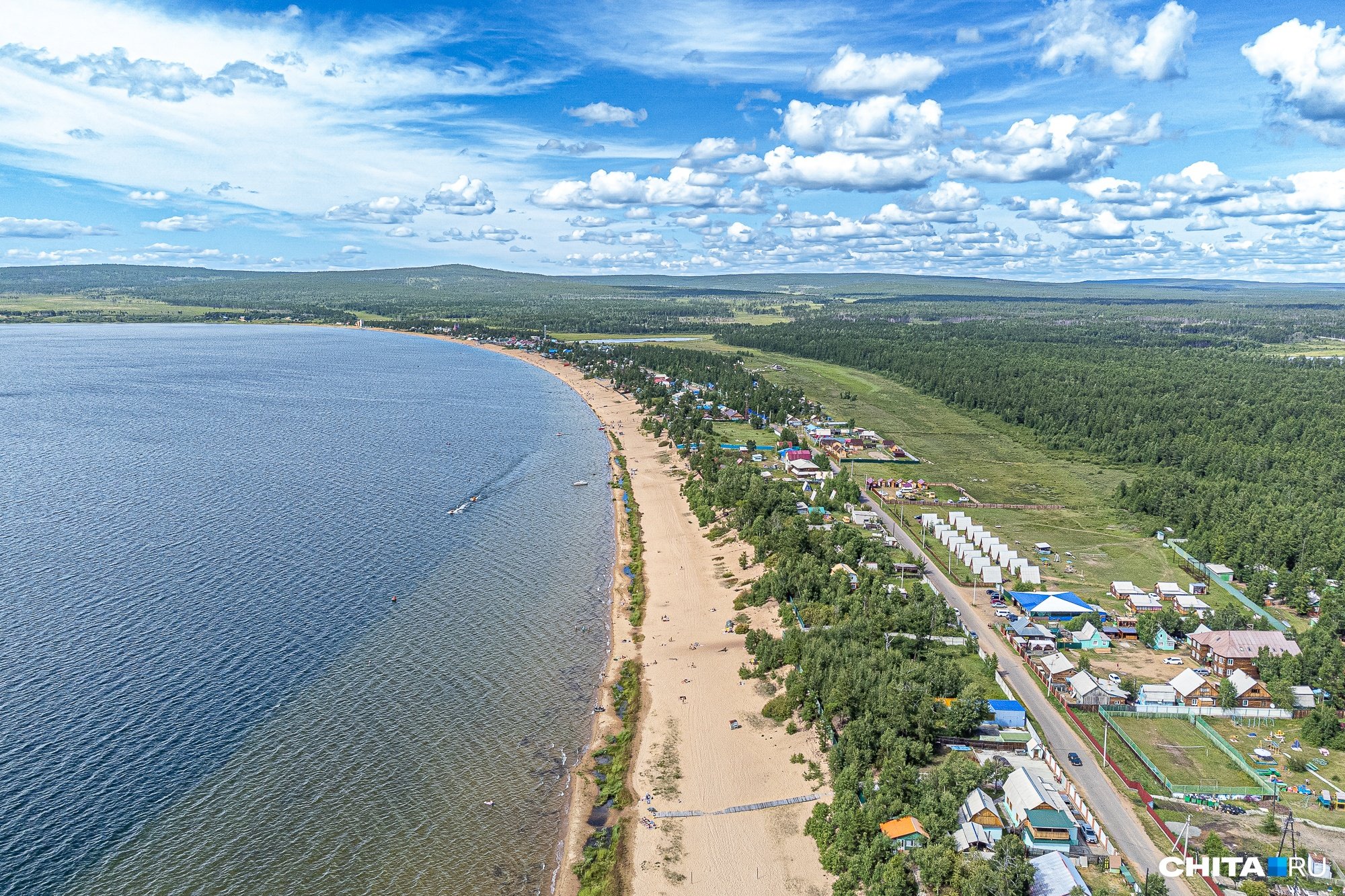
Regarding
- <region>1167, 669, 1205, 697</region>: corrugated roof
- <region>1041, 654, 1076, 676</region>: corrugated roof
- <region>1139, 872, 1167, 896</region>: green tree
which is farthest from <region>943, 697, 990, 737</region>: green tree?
<region>1167, 669, 1205, 697</region>: corrugated roof

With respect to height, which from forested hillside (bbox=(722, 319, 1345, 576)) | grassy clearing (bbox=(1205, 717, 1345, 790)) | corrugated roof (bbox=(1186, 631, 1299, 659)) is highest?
forested hillside (bbox=(722, 319, 1345, 576))

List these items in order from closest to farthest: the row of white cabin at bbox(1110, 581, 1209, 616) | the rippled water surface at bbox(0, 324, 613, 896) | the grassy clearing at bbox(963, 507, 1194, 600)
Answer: the rippled water surface at bbox(0, 324, 613, 896) < the row of white cabin at bbox(1110, 581, 1209, 616) < the grassy clearing at bbox(963, 507, 1194, 600)

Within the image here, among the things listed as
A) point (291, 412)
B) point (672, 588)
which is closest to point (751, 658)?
point (672, 588)

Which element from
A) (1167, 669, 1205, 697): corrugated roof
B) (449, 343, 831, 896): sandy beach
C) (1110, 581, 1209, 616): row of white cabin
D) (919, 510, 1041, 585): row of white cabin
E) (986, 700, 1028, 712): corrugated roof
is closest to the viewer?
(449, 343, 831, 896): sandy beach

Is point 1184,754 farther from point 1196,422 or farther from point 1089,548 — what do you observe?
point 1196,422

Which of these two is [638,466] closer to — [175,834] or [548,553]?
[548,553]

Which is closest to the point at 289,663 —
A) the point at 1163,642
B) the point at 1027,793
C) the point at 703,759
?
the point at 703,759

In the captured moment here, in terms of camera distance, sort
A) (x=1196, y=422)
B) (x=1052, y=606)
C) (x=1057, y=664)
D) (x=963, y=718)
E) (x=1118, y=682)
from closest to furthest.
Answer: (x=963, y=718)
(x=1118, y=682)
(x=1057, y=664)
(x=1052, y=606)
(x=1196, y=422)

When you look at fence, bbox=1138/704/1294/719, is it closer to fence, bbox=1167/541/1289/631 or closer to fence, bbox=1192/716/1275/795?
fence, bbox=1192/716/1275/795
